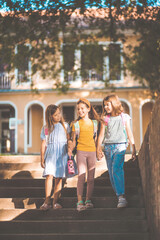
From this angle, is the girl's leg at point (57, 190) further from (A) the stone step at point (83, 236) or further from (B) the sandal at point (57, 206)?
(A) the stone step at point (83, 236)

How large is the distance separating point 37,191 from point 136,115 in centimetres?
1398

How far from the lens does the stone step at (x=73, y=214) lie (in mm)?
A: 4355

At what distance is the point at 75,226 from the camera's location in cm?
418

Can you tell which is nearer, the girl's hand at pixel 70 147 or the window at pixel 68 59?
the girl's hand at pixel 70 147

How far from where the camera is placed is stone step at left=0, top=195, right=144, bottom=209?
468 centimetres

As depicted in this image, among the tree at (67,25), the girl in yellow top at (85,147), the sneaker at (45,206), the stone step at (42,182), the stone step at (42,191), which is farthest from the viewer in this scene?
the tree at (67,25)

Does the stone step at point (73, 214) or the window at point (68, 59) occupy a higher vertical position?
the window at point (68, 59)

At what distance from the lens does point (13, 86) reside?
19219 millimetres

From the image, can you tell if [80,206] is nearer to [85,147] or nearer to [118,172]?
[118,172]

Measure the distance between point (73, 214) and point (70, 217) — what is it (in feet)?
0.18

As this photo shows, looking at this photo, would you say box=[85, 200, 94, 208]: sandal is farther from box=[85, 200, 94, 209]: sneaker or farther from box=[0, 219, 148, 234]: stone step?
box=[0, 219, 148, 234]: stone step

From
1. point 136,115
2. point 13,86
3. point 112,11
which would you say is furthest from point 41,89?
point 112,11

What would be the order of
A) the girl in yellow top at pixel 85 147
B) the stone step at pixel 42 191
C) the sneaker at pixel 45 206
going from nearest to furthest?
the sneaker at pixel 45 206
the girl in yellow top at pixel 85 147
the stone step at pixel 42 191

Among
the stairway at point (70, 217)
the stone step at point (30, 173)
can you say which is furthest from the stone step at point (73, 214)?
the stone step at point (30, 173)
